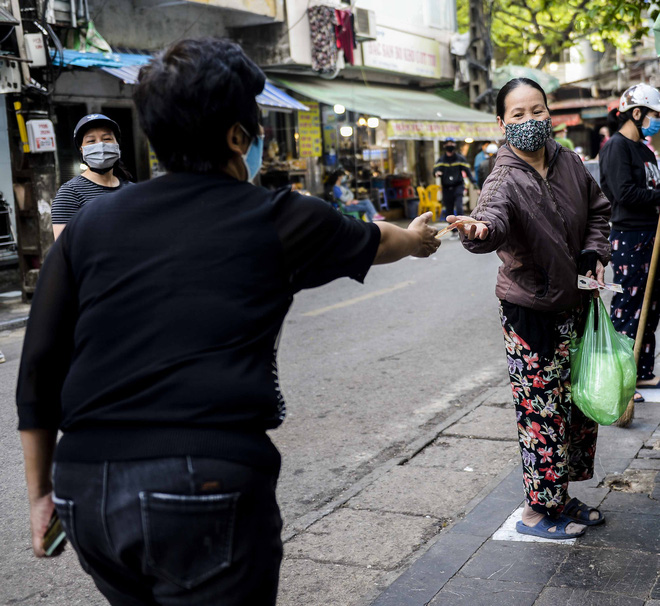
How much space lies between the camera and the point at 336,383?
656 cm

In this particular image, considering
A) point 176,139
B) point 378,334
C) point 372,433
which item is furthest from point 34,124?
point 176,139

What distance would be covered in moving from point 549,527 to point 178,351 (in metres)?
2.39

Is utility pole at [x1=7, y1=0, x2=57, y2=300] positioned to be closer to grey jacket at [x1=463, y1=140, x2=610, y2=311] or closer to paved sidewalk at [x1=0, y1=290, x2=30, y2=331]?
paved sidewalk at [x1=0, y1=290, x2=30, y2=331]

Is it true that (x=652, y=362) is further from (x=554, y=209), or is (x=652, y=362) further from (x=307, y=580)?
(x=307, y=580)

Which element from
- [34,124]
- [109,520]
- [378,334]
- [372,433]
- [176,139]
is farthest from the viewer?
[34,124]

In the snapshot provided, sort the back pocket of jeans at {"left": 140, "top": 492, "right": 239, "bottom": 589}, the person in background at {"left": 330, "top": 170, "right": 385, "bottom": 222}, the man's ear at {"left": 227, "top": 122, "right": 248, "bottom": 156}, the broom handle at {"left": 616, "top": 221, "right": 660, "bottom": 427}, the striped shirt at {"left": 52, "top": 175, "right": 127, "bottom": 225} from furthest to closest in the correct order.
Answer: the person in background at {"left": 330, "top": 170, "right": 385, "bottom": 222}, the striped shirt at {"left": 52, "top": 175, "right": 127, "bottom": 225}, the broom handle at {"left": 616, "top": 221, "right": 660, "bottom": 427}, the man's ear at {"left": 227, "top": 122, "right": 248, "bottom": 156}, the back pocket of jeans at {"left": 140, "top": 492, "right": 239, "bottom": 589}

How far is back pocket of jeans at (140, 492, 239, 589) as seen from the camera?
1.58 metres

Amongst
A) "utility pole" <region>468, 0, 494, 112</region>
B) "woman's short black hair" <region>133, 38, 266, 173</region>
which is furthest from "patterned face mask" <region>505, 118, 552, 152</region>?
"utility pole" <region>468, 0, 494, 112</region>

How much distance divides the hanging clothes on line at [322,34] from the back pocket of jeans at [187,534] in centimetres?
1653

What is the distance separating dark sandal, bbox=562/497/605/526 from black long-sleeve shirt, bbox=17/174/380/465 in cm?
225

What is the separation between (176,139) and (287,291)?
1.21 ft

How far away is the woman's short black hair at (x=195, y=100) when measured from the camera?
1.66 m

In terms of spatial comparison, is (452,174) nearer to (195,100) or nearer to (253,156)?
(253,156)

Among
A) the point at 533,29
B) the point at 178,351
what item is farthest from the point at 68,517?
the point at 533,29
